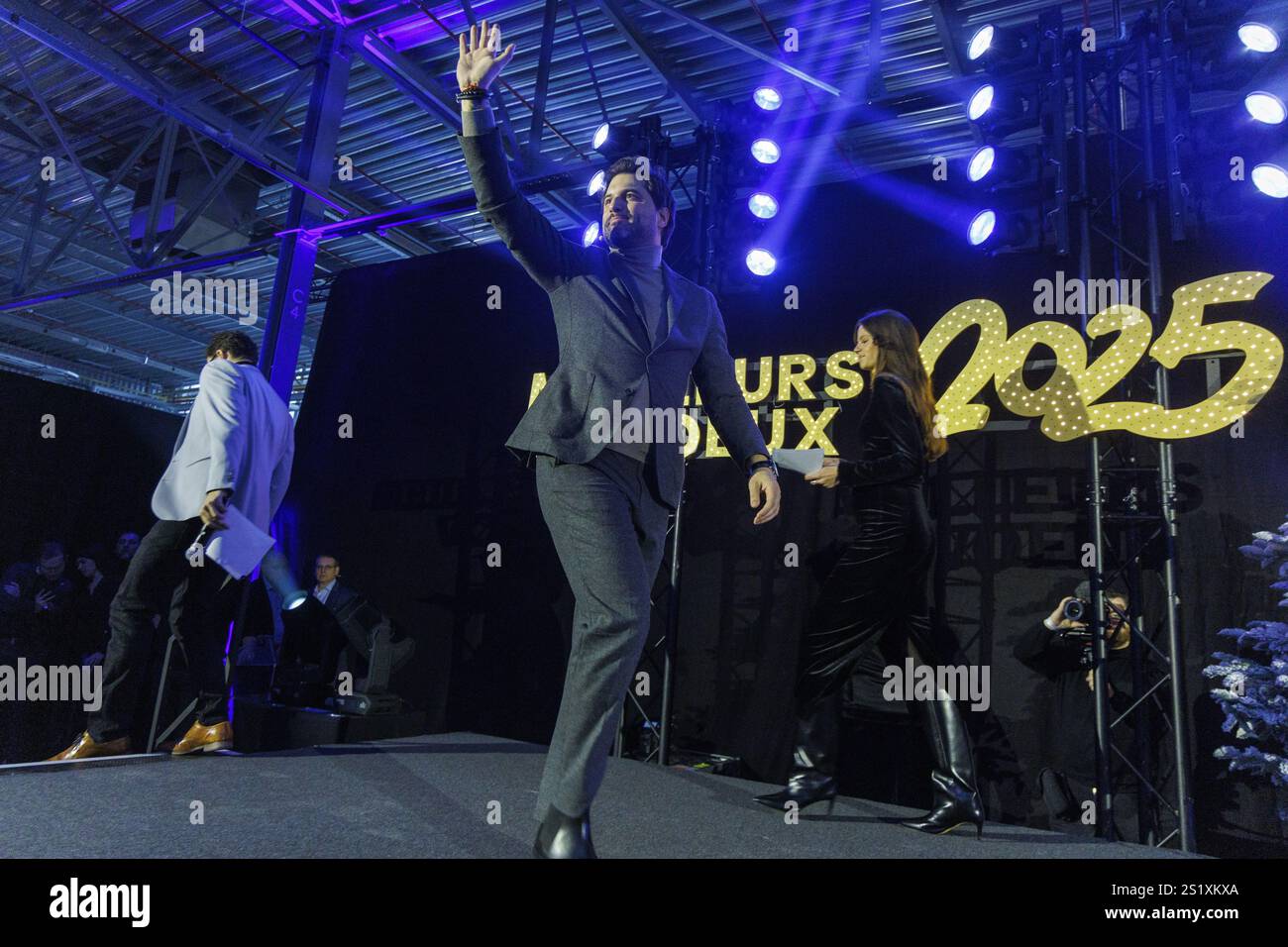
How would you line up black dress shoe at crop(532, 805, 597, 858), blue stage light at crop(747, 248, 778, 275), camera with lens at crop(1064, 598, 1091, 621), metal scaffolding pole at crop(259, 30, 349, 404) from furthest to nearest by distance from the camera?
1. metal scaffolding pole at crop(259, 30, 349, 404)
2. blue stage light at crop(747, 248, 778, 275)
3. camera with lens at crop(1064, 598, 1091, 621)
4. black dress shoe at crop(532, 805, 597, 858)

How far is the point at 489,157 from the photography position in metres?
1.83

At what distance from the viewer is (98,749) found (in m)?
3.07

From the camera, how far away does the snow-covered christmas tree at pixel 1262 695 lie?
11.8 feet

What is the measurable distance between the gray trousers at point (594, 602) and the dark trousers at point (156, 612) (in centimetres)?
204

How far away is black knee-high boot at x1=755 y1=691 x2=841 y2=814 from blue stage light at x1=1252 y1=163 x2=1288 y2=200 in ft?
12.3

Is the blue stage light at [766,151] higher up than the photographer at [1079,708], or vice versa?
the blue stage light at [766,151]

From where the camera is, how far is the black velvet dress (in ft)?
10.6

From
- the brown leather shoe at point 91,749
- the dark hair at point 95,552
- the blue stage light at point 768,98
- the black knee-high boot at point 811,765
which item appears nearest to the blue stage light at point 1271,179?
the blue stage light at point 768,98

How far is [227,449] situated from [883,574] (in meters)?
2.69

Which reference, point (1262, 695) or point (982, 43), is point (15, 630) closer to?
point (982, 43)

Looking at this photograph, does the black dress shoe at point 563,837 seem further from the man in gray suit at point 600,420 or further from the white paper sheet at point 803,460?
the white paper sheet at point 803,460

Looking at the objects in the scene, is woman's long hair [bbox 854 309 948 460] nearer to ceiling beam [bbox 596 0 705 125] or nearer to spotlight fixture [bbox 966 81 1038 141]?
spotlight fixture [bbox 966 81 1038 141]

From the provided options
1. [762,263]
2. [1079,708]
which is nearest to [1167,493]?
[1079,708]

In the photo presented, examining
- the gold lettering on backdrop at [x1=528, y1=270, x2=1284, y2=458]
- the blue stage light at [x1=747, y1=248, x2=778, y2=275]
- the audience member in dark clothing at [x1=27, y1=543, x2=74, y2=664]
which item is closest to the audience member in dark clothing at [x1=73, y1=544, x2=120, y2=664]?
the audience member in dark clothing at [x1=27, y1=543, x2=74, y2=664]
